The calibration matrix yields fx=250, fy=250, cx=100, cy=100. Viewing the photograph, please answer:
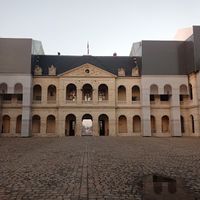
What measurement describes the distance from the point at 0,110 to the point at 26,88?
18.8ft

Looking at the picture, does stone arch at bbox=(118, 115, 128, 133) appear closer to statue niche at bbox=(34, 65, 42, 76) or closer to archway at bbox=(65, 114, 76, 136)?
archway at bbox=(65, 114, 76, 136)

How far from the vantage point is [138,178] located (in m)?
7.42

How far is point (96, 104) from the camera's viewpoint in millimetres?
43062

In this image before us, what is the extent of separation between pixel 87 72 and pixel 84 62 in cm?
401

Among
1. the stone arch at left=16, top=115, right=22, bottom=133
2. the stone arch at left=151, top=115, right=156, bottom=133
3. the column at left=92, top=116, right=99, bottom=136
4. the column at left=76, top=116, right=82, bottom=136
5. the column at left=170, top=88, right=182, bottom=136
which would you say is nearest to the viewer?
the column at left=170, top=88, right=182, bottom=136

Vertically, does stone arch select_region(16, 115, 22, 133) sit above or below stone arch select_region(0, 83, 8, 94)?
below

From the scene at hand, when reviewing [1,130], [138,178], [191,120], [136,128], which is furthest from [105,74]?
[138,178]

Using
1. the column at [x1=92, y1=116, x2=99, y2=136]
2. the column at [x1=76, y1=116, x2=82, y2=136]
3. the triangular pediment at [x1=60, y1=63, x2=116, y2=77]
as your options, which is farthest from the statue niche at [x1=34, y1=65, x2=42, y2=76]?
the column at [x1=92, y1=116, x2=99, y2=136]

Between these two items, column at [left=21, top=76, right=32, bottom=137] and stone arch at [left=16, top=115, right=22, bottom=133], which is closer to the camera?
column at [left=21, top=76, right=32, bottom=137]

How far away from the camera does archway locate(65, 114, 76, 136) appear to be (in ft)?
147

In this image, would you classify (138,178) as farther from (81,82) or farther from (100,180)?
(81,82)

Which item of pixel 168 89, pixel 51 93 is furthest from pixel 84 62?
pixel 168 89

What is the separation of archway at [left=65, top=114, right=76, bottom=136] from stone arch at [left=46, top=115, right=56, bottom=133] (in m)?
2.15

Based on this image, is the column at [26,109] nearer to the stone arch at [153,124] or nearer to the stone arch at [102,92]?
the stone arch at [102,92]
